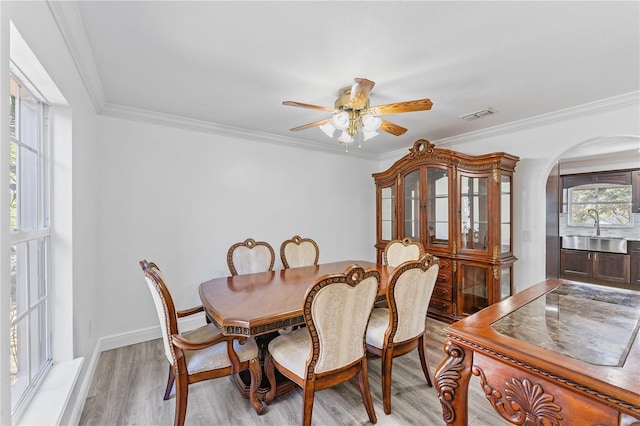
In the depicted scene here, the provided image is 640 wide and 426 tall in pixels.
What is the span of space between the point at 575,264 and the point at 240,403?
6.66 m

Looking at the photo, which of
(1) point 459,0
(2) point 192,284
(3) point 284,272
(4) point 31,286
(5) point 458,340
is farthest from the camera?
(2) point 192,284

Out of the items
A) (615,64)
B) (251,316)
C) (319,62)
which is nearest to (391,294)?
(251,316)

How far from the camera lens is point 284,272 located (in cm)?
283

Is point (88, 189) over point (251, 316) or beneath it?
over

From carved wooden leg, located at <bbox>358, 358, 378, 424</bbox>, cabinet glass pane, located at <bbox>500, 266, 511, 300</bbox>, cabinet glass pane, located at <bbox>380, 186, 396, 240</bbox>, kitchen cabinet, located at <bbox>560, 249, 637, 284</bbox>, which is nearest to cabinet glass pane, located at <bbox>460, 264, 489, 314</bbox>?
cabinet glass pane, located at <bbox>500, 266, 511, 300</bbox>

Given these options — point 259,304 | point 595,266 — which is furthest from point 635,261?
point 259,304

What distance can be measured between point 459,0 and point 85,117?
265 cm

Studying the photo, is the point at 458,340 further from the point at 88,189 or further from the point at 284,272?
the point at 88,189

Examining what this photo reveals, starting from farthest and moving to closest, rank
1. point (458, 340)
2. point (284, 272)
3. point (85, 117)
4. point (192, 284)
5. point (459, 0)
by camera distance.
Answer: point (192, 284) → point (284, 272) → point (85, 117) → point (459, 0) → point (458, 340)

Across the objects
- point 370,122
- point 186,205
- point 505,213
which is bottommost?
point 505,213

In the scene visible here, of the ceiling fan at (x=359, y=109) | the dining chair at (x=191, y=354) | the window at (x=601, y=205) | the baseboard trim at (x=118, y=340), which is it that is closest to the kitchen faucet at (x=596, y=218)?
the window at (x=601, y=205)

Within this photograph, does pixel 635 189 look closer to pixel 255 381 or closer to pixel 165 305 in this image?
pixel 255 381

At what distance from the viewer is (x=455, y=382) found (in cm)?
116

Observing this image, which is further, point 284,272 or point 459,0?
point 284,272
